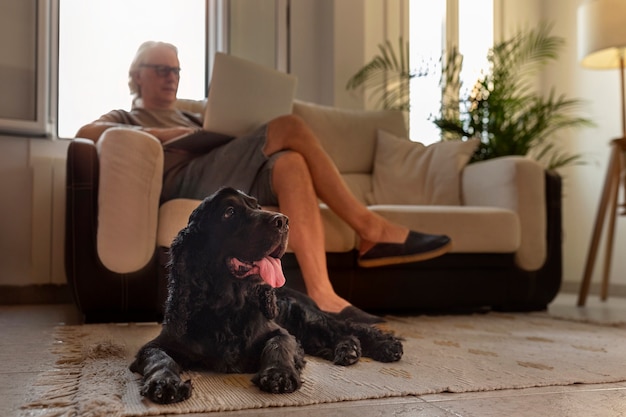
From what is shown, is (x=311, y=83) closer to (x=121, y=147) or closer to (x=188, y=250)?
(x=121, y=147)

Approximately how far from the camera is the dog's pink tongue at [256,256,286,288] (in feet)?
3.57

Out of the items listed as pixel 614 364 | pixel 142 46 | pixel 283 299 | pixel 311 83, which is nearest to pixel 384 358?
pixel 283 299

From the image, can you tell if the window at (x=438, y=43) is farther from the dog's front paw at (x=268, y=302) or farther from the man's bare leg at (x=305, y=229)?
the dog's front paw at (x=268, y=302)

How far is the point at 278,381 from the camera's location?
1087mm

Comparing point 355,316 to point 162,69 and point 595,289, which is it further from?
point 595,289

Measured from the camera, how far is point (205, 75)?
3.12 m

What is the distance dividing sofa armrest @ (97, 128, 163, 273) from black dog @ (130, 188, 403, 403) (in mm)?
869

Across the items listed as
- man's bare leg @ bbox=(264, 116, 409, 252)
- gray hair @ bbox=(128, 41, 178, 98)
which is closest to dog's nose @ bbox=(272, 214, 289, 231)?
man's bare leg @ bbox=(264, 116, 409, 252)

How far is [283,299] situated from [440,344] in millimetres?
522

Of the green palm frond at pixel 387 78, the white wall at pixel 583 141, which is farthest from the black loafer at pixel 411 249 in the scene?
the white wall at pixel 583 141

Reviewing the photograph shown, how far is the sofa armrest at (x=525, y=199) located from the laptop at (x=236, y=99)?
967mm

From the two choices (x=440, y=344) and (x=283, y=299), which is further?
(x=440, y=344)

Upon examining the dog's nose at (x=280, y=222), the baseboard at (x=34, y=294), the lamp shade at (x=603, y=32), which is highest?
the lamp shade at (x=603, y=32)

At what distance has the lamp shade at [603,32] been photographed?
322 cm
